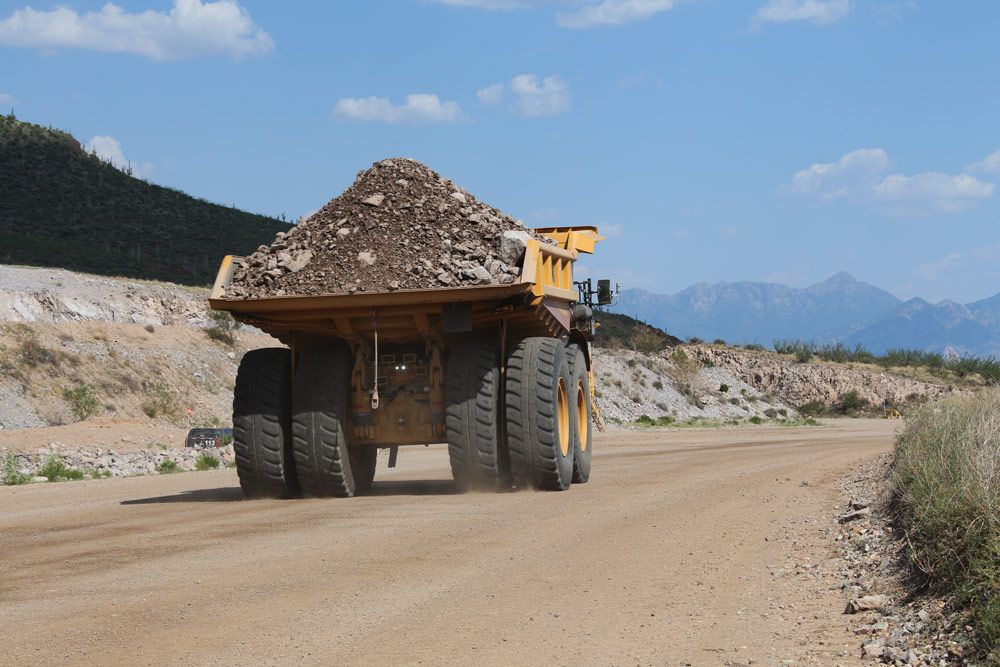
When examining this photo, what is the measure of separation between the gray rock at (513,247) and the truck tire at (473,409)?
1011 mm

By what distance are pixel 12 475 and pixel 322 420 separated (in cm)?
813

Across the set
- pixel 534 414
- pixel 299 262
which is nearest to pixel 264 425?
pixel 299 262

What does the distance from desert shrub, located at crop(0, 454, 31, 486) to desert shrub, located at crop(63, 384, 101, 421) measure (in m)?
9.10

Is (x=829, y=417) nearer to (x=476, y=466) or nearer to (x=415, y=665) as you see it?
(x=476, y=466)

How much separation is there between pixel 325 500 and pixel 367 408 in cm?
112

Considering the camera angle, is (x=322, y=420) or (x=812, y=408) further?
(x=812, y=408)

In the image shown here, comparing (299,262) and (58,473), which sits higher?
(299,262)

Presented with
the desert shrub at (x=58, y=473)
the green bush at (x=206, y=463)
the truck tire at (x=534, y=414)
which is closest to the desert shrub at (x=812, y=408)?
the green bush at (x=206, y=463)

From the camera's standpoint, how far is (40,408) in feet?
101

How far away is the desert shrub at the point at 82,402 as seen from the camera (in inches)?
1188

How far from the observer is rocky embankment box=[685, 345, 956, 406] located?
54.3 m

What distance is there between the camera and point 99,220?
222ft

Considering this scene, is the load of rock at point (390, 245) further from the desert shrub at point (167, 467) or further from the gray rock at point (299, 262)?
the desert shrub at point (167, 467)

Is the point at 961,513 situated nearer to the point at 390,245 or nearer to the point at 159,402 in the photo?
the point at 390,245
